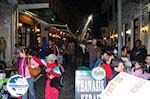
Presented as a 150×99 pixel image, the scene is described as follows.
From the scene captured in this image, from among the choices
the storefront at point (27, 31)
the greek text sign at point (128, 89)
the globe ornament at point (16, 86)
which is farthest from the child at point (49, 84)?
the storefront at point (27, 31)

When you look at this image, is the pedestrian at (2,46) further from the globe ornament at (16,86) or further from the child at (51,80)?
the globe ornament at (16,86)

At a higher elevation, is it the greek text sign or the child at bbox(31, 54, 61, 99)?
the greek text sign

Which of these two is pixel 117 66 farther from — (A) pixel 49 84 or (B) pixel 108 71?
(A) pixel 49 84

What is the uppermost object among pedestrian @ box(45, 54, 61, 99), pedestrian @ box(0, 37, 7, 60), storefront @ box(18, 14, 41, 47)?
storefront @ box(18, 14, 41, 47)

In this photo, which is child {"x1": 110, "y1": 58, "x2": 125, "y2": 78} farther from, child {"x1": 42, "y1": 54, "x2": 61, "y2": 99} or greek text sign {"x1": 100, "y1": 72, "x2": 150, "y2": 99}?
greek text sign {"x1": 100, "y1": 72, "x2": 150, "y2": 99}

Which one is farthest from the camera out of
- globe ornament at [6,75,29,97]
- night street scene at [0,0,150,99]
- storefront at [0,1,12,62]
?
storefront at [0,1,12,62]

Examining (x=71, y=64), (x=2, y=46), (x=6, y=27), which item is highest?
(x=6, y=27)

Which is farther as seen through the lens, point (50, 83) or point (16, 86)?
point (50, 83)

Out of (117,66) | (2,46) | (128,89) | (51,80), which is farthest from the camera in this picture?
(2,46)

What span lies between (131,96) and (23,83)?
5451 millimetres

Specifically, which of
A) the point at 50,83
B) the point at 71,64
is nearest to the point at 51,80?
the point at 50,83

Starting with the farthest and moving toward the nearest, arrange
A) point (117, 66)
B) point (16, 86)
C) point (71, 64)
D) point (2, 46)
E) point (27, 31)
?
point (27, 31), point (71, 64), point (2, 46), point (117, 66), point (16, 86)

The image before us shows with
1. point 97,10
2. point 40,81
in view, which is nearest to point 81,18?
point 97,10

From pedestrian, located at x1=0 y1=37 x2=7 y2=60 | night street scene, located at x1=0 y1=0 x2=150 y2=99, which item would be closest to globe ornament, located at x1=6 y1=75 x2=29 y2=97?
night street scene, located at x1=0 y1=0 x2=150 y2=99
